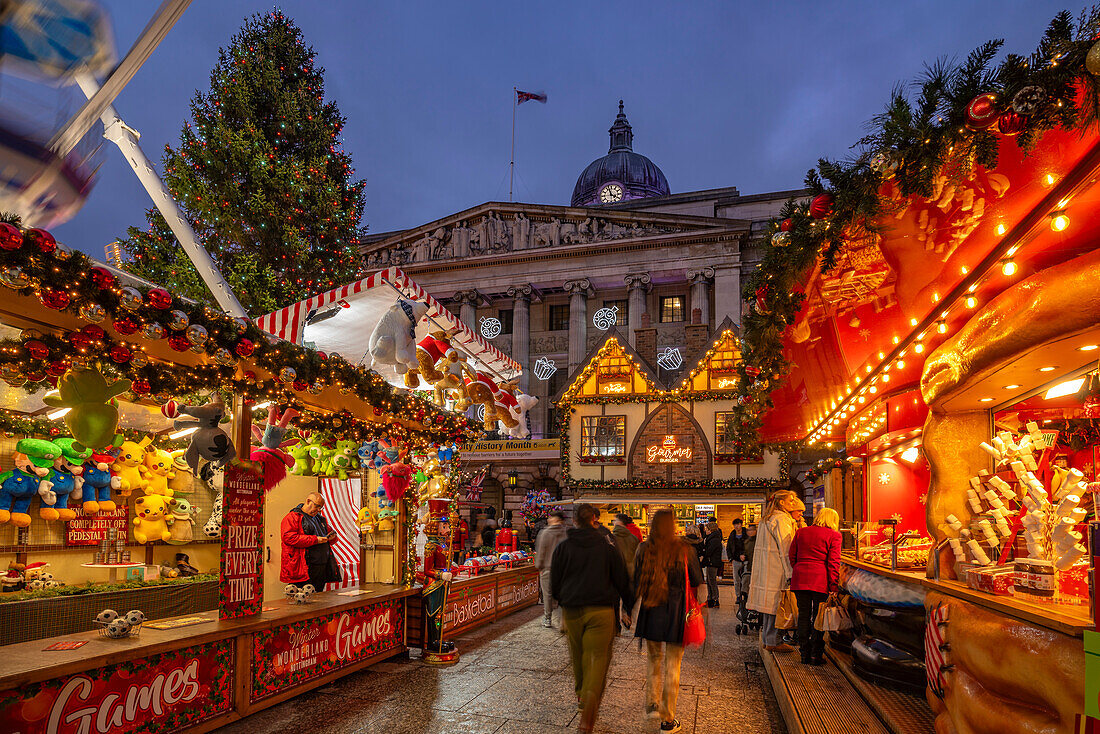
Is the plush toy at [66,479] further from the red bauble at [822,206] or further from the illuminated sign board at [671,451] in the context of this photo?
the illuminated sign board at [671,451]

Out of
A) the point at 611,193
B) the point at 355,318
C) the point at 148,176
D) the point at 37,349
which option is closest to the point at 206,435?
the point at 37,349

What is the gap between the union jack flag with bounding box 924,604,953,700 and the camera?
12.9 ft

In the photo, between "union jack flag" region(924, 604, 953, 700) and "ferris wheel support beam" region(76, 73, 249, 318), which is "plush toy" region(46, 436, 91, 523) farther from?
"union jack flag" region(924, 604, 953, 700)

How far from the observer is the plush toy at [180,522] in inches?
372

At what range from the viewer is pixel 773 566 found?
709cm

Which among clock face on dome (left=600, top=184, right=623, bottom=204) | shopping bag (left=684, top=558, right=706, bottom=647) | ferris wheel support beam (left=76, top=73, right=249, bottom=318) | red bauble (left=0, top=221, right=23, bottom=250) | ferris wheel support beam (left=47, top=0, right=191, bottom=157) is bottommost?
shopping bag (left=684, top=558, right=706, bottom=647)

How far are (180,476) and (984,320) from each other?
9792mm

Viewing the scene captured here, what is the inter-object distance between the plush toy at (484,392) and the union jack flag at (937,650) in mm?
5353

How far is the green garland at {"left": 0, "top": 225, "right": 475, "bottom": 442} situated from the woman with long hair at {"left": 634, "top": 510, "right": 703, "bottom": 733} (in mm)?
3184

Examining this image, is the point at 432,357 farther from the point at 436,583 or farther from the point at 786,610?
the point at 786,610

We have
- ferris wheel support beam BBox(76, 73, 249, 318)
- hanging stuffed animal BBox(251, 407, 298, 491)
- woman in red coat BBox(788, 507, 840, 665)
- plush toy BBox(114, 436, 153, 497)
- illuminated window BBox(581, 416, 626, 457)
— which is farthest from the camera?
illuminated window BBox(581, 416, 626, 457)

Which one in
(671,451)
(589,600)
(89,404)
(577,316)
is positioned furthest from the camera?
(577,316)

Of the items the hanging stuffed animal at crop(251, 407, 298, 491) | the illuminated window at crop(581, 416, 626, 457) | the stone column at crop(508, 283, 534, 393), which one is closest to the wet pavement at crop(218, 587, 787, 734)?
the hanging stuffed animal at crop(251, 407, 298, 491)

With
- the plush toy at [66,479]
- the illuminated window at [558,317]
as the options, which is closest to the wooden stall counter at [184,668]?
the plush toy at [66,479]
